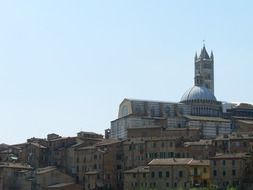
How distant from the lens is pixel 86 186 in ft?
217

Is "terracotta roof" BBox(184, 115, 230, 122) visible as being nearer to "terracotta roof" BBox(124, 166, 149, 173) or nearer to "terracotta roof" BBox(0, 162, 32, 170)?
"terracotta roof" BBox(124, 166, 149, 173)

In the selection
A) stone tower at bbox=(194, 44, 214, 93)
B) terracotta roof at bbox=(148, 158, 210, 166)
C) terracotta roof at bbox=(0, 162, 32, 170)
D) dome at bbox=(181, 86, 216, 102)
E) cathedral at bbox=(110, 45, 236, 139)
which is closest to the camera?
terracotta roof at bbox=(148, 158, 210, 166)

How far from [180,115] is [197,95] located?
212 inches

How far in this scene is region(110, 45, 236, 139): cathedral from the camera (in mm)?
77625

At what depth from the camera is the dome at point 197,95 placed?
279 feet

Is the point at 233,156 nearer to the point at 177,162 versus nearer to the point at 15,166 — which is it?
the point at 177,162

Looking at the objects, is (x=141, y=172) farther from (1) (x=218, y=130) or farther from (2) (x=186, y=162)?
(1) (x=218, y=130)

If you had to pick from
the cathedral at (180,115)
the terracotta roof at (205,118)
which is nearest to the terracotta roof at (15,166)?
the cathedral at (180,115)

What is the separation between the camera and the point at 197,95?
85.2m

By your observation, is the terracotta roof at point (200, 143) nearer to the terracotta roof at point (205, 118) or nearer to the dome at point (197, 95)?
the terracotta roof at point (205, 118)

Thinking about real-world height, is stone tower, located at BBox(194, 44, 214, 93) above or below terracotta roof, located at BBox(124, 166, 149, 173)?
above

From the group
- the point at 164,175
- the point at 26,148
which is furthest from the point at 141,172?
the point at 26,148

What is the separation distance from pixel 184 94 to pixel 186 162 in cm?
2831

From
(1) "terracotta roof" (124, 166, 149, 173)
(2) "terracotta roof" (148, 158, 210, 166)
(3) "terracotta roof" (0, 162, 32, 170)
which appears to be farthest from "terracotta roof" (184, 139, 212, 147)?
(3) "terracotta roof" (0, 162, 32, 170)
